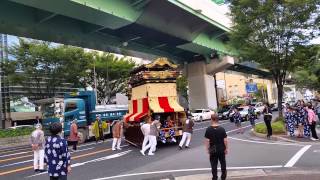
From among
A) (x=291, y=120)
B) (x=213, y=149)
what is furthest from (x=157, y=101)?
(x=213, y=149)

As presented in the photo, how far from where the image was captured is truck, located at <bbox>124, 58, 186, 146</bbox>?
2155 cm

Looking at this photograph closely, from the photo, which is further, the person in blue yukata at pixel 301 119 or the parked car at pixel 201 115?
the parked car at pixel 201 115

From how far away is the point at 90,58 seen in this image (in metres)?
46.0

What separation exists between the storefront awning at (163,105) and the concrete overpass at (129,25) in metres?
6.31

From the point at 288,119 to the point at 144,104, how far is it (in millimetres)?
6818

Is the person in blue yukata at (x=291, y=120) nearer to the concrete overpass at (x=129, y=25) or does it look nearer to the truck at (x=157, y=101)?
the truck at (x=157, y=101)

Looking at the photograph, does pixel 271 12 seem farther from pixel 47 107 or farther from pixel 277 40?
pixel 47 107

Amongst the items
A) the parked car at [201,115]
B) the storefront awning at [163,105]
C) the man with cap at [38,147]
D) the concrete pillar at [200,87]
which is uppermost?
the concrete pillar at [200,87]

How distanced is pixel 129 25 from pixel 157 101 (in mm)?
11303

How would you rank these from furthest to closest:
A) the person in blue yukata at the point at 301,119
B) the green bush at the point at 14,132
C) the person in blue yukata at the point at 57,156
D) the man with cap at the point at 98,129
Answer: the green bush at the point at 14,132
the man with cap at the point at 98,129
the person in blue yukata at the point at 301,119
the person in blue yukata at the point at 57,156

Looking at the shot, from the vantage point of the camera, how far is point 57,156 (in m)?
7.89

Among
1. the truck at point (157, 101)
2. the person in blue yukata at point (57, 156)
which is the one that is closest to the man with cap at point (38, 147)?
the truck at point (157, 101)


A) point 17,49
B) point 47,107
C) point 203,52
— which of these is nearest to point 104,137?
point 47,107

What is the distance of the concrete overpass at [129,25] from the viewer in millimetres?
24672
